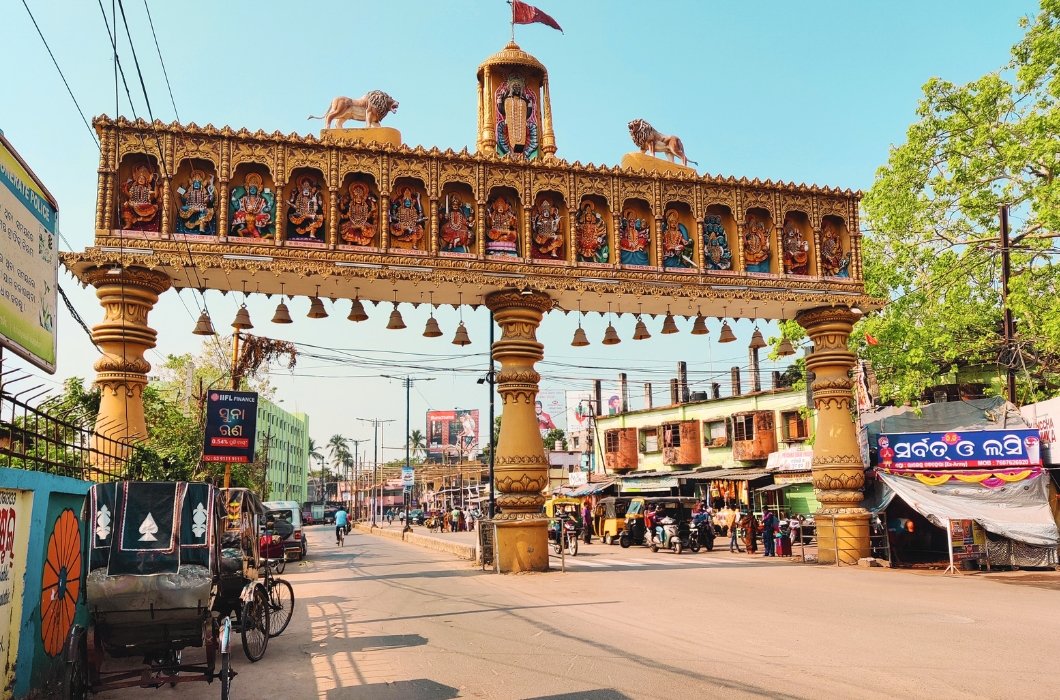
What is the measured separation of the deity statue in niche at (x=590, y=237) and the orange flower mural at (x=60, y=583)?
12202 millimetres

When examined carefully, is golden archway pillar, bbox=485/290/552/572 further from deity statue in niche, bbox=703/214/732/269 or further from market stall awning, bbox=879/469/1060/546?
market stall awning, bbox=879/469/1060/546

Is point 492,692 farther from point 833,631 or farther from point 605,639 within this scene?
point 833,631

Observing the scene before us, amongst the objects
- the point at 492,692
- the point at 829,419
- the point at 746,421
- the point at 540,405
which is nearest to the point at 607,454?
the point at 746,421

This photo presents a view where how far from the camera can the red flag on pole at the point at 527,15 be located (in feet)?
65.6

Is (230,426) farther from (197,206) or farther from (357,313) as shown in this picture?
(197,206)

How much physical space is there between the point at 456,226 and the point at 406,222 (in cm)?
108

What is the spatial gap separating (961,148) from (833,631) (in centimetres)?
2018

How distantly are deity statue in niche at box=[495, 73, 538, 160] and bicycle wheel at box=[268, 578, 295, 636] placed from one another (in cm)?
1174

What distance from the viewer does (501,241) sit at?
1798 cm

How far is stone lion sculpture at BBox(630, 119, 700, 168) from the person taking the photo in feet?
64.6

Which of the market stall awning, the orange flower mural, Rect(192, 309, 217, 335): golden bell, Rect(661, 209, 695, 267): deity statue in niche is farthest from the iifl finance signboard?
the market stall awning

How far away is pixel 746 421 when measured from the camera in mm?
43719

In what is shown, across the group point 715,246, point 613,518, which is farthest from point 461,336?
point 613,518

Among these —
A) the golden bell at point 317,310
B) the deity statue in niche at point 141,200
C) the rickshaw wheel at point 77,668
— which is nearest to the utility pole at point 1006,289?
→ the golden bell at point 317,310
